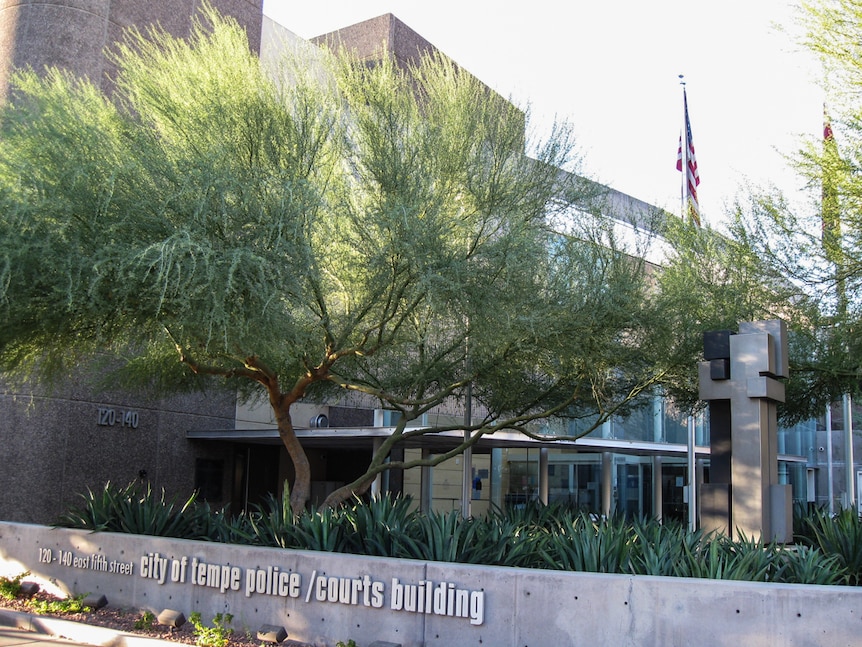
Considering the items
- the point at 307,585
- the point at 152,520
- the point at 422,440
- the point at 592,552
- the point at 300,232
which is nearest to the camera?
the point at 592,552

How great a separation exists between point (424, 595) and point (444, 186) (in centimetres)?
578

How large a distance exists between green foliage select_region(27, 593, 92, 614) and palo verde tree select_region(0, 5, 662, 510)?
330 centimetres

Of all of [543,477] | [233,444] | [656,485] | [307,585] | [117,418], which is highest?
[117,418]

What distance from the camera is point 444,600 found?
905 centimetres

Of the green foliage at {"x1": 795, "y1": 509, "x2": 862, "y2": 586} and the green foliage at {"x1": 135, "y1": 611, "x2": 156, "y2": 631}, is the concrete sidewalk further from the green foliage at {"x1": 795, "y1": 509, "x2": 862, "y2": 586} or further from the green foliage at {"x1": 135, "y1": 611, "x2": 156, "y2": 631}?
the green foliage at {"x1": 795, "y1": 509, "x2": 862, "y2": 586}

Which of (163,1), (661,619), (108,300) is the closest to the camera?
(661,619)

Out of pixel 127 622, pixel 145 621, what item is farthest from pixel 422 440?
pixel 145 621

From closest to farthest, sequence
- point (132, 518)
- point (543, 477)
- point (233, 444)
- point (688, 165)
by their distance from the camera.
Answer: point (132, 518), point (688, 165), point (543, 477), point (233, 444)

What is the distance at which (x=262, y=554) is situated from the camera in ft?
33.8

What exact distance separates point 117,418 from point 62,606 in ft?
36.7

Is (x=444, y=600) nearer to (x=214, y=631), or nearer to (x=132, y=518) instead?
(x=214, y=631)

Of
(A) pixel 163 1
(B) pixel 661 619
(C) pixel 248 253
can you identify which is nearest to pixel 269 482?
(A) pixel 163 1

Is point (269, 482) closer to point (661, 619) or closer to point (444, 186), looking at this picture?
point (444, 186)

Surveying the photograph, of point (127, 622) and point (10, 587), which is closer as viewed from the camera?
point (127, 622)
